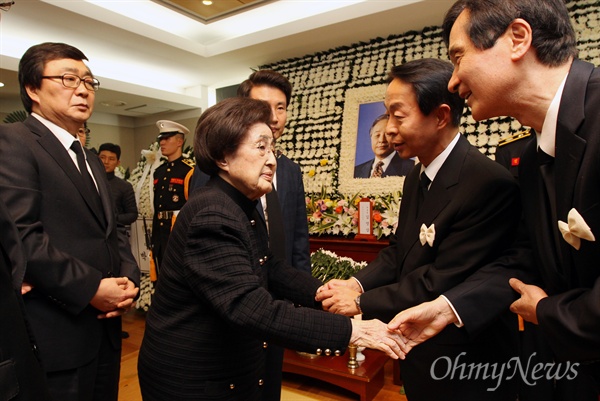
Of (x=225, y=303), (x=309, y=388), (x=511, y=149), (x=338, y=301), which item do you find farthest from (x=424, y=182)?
(x=309, y=388)

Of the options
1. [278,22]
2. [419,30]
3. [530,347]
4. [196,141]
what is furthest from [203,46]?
[530,347]

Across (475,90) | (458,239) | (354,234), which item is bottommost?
(354,234)

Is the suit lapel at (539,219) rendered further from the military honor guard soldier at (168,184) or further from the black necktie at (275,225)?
the military honor guard soldier at (168,184)

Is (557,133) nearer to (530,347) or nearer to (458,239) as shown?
(458,239)

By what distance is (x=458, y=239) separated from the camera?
1.35m

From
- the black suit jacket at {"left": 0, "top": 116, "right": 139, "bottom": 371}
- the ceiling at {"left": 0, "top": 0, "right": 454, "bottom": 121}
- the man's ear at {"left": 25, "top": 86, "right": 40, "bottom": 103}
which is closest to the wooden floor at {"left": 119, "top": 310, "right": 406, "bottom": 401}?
the black suit jacket at {"left": 0, "top": 116, "right": 139, "bottom": 371}

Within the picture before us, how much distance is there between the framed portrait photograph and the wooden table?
1.86 meters

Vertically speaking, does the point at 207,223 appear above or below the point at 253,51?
below

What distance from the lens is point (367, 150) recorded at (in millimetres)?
4434

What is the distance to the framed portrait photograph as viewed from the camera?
4238mm

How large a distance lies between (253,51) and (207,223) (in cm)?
396

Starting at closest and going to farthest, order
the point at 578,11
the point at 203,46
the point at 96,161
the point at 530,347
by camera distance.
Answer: the point at 96,161 → the point at 530,347 → the point at 578,11 → the point at 203,46

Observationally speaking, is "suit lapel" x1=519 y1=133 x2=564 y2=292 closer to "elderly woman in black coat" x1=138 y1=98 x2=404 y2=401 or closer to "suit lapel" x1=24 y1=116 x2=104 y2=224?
"elderly woman in black coat" x1=138 y1=98 x2=404 y2=401

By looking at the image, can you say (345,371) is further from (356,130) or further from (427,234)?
(356,130)
